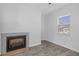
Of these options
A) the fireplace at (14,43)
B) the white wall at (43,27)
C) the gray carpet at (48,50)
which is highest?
the white wall at (43,27)

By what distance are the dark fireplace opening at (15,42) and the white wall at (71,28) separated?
0.53 metres

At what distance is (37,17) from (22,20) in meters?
0.29

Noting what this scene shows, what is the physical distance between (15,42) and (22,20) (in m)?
0.42

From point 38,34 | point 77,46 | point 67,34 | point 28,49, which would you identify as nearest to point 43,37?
point 38,34

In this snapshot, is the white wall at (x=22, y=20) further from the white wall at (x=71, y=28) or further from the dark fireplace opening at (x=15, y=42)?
the white wall at (x=71, y=28)

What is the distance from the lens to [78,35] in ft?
5.04

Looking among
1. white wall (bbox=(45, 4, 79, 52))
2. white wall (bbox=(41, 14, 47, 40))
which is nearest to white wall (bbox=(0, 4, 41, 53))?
white wall (bbox=(41, 14, 47, 40))

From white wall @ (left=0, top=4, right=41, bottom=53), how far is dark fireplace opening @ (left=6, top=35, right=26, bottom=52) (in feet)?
0.38

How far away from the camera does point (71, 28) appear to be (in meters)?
1.58

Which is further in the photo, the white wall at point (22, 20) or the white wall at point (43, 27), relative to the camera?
the white wall at point (43, 27)

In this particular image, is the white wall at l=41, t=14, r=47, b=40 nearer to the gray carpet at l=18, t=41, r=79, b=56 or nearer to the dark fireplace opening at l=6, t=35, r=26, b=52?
the gray carpet at l=18, t=41, r=79, b=56

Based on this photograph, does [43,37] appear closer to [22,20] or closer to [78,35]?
[22,20]

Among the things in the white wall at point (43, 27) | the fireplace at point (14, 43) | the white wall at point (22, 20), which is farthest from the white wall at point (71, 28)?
the fireplace at point (14, 43)

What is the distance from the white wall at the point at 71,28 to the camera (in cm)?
156
